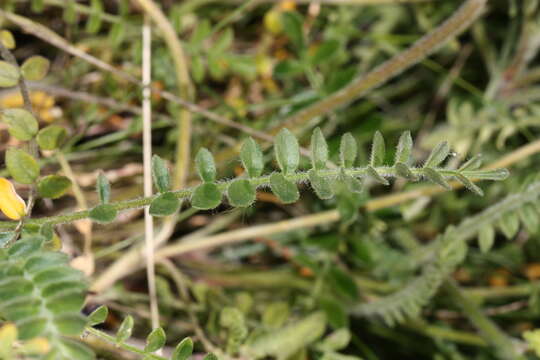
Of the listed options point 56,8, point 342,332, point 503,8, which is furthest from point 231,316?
point 503,8

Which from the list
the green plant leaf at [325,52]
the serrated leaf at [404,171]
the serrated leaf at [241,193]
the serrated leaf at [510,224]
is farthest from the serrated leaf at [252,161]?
the green plant leaf at [325,52]

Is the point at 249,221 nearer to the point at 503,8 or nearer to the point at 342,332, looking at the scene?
the point at 342,332

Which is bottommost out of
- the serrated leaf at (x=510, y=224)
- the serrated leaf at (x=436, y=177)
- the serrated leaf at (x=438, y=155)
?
the serrated leaf at (x=510, y=224)

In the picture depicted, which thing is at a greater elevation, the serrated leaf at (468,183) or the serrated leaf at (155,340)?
the serrated leaf at (468,183)

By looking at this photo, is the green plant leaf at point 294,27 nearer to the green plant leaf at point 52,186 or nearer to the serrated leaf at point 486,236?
the serrated leaf at point 486,236

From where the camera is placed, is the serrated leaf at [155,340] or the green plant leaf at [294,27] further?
the green plant leaf at [294,27]
